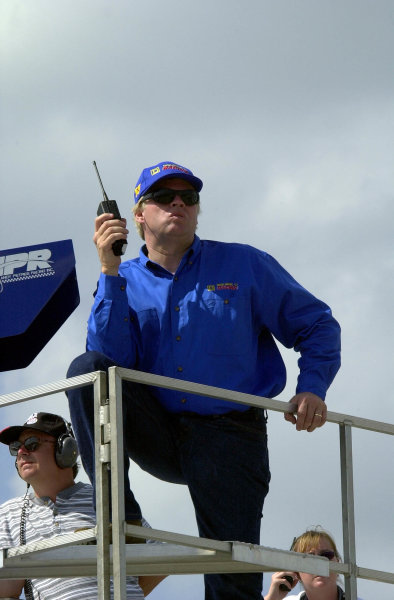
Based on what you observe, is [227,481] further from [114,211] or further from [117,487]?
[114,211]

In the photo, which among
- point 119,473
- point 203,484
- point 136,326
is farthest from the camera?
point 136,326

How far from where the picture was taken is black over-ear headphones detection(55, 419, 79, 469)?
758cm

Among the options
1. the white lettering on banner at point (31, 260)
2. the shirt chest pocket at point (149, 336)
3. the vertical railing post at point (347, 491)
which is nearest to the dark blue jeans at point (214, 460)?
the shirt chest pocket at point (149, 336)

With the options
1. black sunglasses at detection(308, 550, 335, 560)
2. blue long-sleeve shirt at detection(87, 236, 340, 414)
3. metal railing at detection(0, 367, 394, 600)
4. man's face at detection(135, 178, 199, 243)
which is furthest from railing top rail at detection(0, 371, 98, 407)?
black sunglasses at detection(308, 550, 335, 560)

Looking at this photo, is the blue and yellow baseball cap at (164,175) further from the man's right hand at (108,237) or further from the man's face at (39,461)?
the man's face at (39,461)

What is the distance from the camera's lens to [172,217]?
6887mm

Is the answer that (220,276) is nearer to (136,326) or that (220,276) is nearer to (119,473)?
(136,326)

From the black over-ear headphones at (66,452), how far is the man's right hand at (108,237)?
1.48 m

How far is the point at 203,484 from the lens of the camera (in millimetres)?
6281

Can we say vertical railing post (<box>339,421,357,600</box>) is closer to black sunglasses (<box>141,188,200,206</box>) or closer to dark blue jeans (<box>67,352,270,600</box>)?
dark blue jeans (<box>67,352,270,600</box>)

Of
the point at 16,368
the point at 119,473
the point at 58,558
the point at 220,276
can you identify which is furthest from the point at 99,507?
the point at 220,276

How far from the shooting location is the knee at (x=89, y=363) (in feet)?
19.3

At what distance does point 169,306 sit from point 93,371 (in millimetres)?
954

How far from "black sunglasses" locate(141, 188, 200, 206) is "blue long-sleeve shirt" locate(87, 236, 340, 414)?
0.22m
